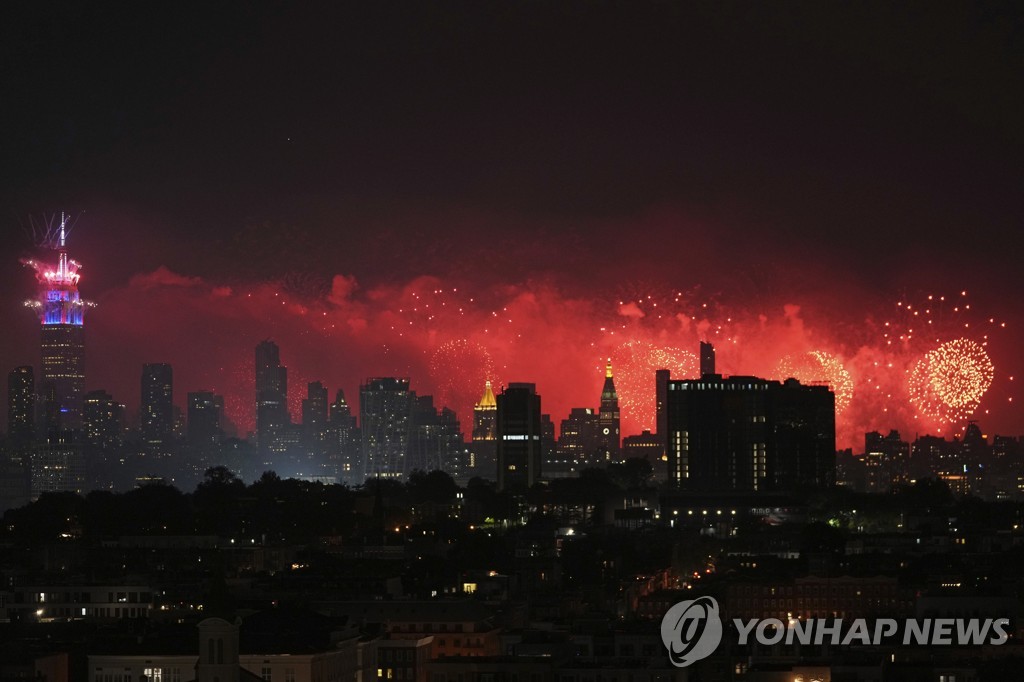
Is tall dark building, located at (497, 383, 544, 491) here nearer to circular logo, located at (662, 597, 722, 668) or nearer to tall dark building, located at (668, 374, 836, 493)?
tall dark building, located at (668, 374, 836, 493)

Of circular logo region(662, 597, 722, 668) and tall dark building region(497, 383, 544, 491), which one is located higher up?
tall dark building region(497, 383, 544, 491)

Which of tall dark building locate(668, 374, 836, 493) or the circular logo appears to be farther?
tall dark building locate(668, 374, 836, 493)

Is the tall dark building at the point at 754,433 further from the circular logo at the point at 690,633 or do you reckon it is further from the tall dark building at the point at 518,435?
the circular logo at the point at 690,633

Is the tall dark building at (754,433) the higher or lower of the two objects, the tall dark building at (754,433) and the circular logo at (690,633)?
the higher

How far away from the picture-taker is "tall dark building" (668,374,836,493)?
632ft

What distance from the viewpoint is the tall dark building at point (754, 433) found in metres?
193

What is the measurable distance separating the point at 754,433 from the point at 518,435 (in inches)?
655

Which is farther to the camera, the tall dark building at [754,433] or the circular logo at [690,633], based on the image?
the tall dark building at [754,433]

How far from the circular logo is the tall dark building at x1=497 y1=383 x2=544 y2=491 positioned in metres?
119

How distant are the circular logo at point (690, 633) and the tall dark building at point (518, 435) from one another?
119 m

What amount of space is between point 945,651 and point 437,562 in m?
41.5

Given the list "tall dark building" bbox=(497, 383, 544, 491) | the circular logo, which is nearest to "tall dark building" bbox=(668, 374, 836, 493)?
"tall dark building" bbox=(497, 383, 544, 491)

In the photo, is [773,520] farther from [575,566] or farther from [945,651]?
[945,651]

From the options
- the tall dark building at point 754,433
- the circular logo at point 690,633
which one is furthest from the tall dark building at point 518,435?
the circular logo at point 690,633
